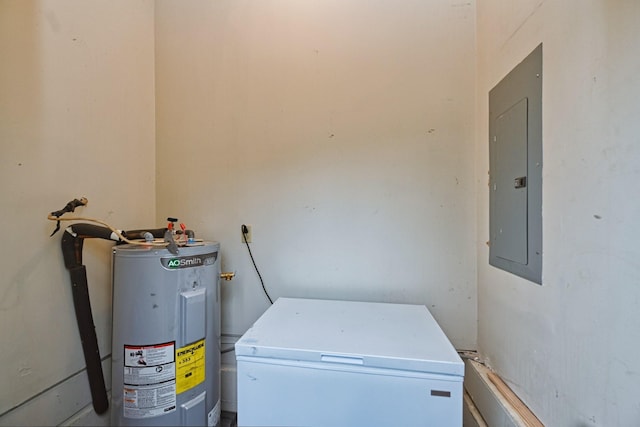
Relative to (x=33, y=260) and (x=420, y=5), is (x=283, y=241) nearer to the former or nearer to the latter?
(x=33, y=260)

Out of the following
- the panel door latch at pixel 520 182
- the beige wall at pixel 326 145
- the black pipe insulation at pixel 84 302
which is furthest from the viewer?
the beige wall at pixel 326 145

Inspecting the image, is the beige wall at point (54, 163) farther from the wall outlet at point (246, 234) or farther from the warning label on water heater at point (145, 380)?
the wall outlet at point (246, 234)

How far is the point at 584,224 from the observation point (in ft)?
2.08

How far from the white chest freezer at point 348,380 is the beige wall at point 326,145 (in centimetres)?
51

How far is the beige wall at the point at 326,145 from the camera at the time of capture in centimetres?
128

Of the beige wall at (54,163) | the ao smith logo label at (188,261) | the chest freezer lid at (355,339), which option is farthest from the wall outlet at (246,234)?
the beige wall at (54,163)

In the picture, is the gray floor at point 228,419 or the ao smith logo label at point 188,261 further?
the gray floor at point 228,419

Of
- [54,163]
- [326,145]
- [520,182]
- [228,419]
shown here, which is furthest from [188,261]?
[520,182]

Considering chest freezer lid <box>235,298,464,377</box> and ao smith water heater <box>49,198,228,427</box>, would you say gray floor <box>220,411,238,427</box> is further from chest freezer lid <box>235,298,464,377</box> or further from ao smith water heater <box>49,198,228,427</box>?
chest freezer lid <box>235,298,464,377</box>

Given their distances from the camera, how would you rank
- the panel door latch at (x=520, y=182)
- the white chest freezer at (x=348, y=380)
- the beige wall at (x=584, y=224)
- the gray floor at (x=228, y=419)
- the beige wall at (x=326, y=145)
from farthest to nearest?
the gray floor at (x=228, y=419), the beige wall at (x=326, y=145), the panel door latch at (x=520, y=182), the white chest freezer at (x=348, y=380), the beige wall at (x=584, y=224)

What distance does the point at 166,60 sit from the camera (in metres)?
1.51

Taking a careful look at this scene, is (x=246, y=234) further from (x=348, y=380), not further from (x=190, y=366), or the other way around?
(x=348, y=380)

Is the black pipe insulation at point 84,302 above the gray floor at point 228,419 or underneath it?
above

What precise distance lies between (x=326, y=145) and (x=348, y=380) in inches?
40.2
